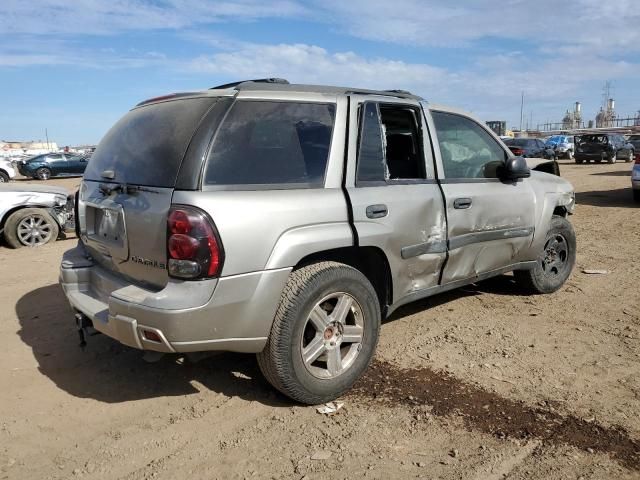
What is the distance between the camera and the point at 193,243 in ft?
9.00

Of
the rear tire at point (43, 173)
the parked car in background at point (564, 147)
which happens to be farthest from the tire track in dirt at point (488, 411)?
the parked car in background at point (564, 147)

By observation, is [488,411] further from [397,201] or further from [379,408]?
[397,201]

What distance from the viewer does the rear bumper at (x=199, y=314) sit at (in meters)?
2.77

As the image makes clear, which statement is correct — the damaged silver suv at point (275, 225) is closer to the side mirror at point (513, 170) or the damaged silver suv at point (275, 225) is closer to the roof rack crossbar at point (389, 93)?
the roof rack crossbar at point (389, 93)

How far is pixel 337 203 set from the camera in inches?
129

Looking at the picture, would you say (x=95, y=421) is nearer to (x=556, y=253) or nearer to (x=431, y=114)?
(x=431, y=114)

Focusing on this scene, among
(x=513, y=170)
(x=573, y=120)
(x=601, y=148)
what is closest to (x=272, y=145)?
(x=513, y=170)

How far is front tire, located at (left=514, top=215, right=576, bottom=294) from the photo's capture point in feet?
17.2

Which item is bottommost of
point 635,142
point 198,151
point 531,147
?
point 198,151

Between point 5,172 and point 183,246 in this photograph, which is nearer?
point 183,246

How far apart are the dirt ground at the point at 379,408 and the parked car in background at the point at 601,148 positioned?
27.0 m

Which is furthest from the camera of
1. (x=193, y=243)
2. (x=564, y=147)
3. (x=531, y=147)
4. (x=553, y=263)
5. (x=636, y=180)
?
(x=564, y=147)

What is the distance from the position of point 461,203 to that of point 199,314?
7.53 ft

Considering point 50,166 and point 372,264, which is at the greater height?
point 50,166
